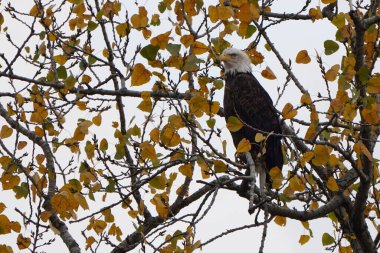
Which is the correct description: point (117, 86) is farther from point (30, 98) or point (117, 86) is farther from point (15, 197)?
point (15, 197)

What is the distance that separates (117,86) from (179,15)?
827mm

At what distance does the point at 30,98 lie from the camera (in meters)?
5.01

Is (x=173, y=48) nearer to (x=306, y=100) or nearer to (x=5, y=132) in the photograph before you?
(x=306, y=100)

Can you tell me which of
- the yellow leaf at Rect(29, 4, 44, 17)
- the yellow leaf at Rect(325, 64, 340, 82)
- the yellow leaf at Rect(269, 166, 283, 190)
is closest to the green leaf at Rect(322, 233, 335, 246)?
the yellow leaf at Rect(269, 166, 283, 190)

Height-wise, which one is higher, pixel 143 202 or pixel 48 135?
pixel 48 135

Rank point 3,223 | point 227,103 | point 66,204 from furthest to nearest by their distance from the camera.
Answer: point 227,103, point 3,223, point 66,204

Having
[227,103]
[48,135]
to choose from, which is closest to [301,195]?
[227,103]

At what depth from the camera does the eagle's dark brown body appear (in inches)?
245

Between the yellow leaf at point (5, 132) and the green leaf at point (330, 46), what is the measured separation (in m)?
2.24

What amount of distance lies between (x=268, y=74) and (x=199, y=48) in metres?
0.46

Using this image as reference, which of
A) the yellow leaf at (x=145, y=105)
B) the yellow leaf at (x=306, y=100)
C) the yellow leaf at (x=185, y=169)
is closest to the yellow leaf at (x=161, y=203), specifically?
the yellow leaf at (x=185, y=169)

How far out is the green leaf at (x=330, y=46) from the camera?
3.89 meters

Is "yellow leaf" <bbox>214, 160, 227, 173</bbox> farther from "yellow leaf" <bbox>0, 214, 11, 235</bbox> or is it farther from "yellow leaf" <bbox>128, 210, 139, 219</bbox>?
"yellow leaf" <bbox>0, 214, 11, 235</bbox>

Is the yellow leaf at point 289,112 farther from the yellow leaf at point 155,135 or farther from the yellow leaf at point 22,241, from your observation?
the yellow leaf at point 22,241
